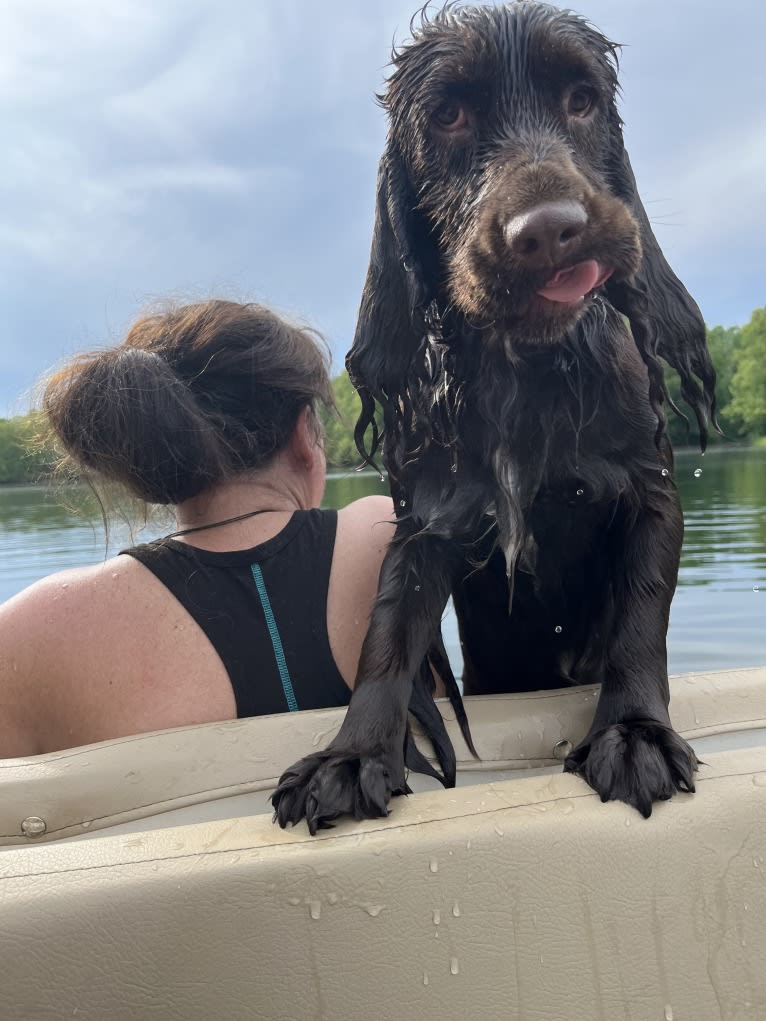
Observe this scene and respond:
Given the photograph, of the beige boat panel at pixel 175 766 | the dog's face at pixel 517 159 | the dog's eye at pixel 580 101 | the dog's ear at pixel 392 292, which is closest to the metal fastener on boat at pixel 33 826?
the beige boat panel at pixel 175 766

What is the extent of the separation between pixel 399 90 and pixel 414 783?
1.51 meters

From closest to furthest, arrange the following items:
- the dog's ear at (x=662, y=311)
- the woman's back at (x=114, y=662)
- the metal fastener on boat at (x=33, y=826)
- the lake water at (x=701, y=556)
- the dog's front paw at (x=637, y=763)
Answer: the dog's front paw at (x=637, y=763) < the metal fastener on boat at (x=33, y=826) < the woman's back at (x=114, y=662) < the dog's ear at (x=662, y=311) < the lake water at (x=701, y=556)

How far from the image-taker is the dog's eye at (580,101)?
1887 mm

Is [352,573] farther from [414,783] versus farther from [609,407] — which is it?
[609,407]

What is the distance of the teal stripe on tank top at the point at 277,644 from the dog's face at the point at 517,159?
743mm

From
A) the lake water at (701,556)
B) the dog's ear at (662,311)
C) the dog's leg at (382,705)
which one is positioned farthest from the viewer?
the lake water at (701,556)

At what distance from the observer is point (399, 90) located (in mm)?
1982

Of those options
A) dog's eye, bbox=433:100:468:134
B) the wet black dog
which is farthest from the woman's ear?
dog's eye, bbox=433:100:468:134

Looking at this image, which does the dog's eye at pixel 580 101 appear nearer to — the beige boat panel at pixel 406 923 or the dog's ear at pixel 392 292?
the dog's ear at pixel 392 292

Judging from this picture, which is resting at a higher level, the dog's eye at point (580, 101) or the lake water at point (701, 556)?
the dog's eye at point (580, 101)

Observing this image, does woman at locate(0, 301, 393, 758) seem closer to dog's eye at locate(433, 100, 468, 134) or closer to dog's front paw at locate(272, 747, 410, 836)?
dog's front paw at locate(272, 747, 410, 836)

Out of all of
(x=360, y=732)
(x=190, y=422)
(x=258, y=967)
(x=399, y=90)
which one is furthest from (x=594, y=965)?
(x=399, y=90)

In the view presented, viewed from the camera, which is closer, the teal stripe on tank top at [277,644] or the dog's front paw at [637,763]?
the dog's front paw at [637,763]

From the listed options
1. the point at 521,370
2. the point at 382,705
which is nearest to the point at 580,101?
the point at 521,370
